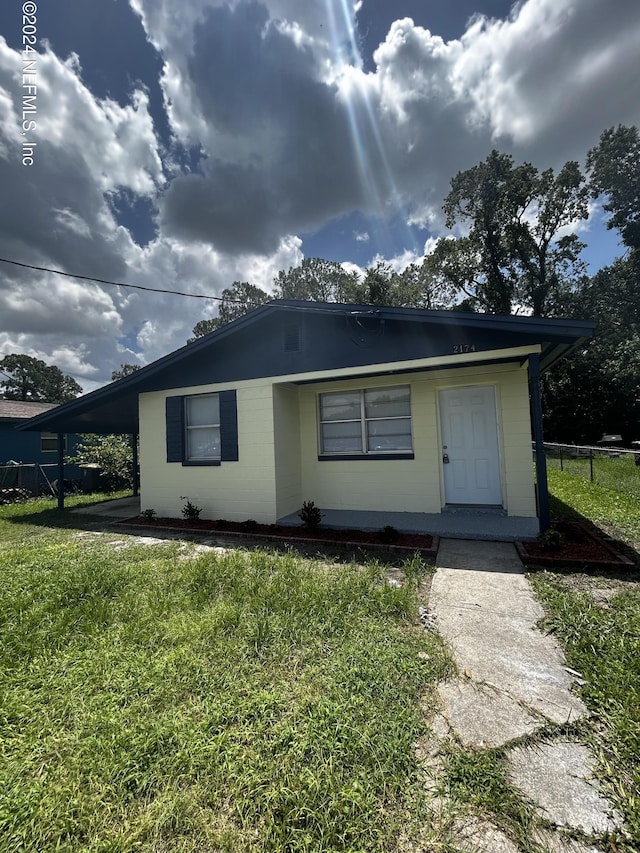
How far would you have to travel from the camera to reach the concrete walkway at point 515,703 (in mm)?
1478

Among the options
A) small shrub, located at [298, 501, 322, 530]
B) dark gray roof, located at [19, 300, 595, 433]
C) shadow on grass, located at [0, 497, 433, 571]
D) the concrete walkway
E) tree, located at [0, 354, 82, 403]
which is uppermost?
tree, located at [0, 354, 82, 403]

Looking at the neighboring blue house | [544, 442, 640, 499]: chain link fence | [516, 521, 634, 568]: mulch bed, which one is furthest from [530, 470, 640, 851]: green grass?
the neighboring blue house

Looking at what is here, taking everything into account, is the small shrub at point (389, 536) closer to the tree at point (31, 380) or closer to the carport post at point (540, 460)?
the carport post at point (540, 460)

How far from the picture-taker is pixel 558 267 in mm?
22938

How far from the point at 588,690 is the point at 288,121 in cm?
1170

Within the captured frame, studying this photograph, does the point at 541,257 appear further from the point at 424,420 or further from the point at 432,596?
the point at 432,596

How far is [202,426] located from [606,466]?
12.0m

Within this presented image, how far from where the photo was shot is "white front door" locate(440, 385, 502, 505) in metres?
6.57

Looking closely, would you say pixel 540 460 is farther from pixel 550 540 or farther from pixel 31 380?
pixel 31 380

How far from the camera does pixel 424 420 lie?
22.4 feet

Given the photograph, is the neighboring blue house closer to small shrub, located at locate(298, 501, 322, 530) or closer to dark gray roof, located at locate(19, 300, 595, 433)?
dark gray roof, located at locate(19, 300, 595, 433)

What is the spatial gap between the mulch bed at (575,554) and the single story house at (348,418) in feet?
1.49

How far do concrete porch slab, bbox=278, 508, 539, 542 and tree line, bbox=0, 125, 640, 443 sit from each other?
1567cm

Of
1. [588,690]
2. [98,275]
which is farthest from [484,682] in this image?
[98,275]
